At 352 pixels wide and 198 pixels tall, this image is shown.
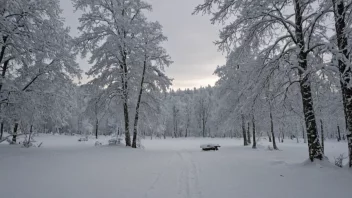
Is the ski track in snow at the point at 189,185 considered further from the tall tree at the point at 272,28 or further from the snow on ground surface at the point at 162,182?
the tall tree at the point at 272,28

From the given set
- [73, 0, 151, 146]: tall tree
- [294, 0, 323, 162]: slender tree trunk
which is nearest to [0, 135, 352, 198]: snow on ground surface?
A: [294, 0, 323, 162]: slender tree trunk

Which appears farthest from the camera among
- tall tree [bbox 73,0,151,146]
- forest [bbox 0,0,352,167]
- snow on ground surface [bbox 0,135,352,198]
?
tall tree [bbox 73,0,151,146]

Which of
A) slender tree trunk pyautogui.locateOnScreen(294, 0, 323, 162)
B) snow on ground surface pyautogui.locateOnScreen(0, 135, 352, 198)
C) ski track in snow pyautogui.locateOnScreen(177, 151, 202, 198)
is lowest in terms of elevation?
ski track in snow pyautogui.locateOnScreen(177, 151, 202, 198)

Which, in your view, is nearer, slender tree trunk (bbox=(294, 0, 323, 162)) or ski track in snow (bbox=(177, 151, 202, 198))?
ski track in snow (bbox=(177, 151, 202, 198))

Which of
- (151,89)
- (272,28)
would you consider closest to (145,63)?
(151,89)

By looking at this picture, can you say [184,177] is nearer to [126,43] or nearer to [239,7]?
[239,7]

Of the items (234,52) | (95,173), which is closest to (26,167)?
(95,173)

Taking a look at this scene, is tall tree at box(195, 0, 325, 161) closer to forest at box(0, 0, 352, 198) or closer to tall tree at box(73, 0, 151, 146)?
forest at box(0, 0, 352, 198)

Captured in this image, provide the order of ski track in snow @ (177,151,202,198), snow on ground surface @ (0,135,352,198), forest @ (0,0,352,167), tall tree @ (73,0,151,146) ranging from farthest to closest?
tall tree @ (73,0,151,146), forest @ (0,0,352,167), ski track in snow @ (177,151,202,198), snow on ground surface @ (0,135,352,198)

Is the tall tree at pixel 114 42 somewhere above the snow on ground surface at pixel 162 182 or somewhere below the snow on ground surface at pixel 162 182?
above

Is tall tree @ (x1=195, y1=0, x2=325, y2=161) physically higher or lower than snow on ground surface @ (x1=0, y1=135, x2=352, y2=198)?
higher

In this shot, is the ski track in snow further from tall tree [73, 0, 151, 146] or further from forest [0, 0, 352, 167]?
tall tree [73, 0, 151, 146]

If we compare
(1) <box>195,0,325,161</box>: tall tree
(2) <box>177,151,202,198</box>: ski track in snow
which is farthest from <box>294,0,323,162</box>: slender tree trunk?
(2) <box>177,151,202,198</box>: ski track in snow

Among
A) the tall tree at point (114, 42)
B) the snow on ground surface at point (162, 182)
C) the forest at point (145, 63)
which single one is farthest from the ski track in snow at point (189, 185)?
the tall tree at point (114, 42)
